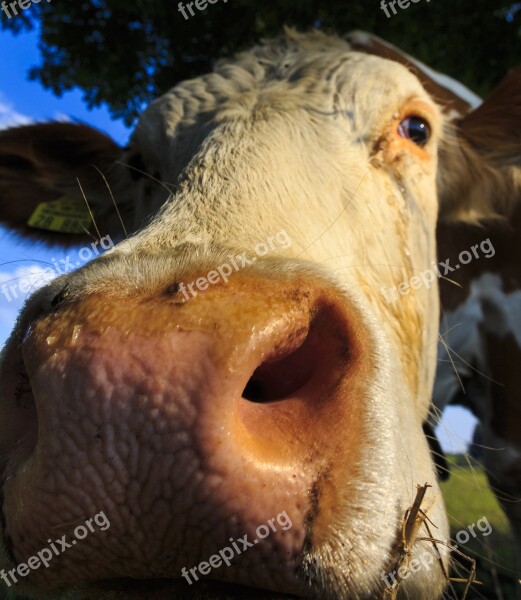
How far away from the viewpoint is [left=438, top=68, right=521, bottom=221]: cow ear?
10.3 feet

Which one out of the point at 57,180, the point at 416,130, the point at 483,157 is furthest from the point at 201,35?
the point at 416,130

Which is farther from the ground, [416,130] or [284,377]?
[416,130]

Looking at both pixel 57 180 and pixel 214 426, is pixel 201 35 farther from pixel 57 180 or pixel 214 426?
pixel 214 426

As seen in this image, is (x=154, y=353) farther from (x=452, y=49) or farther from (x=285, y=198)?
(x=452, y=49)

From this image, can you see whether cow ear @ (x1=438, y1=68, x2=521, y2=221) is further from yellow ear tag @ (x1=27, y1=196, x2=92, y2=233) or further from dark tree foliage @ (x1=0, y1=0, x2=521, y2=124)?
dark tree foliage @ (x1=0, y1=0, x2=521, y2=124)

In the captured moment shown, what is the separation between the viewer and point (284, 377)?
1262mm

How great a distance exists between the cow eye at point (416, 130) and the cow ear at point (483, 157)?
1.71 ft

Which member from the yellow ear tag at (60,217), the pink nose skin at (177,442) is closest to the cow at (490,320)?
the yellow ear tag at (60,217)

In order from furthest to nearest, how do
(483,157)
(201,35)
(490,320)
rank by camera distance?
1. (201,35)
2. (490,320)
3. (483,157)

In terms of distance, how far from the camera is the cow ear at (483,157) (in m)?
3.14

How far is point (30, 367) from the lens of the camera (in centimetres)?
120

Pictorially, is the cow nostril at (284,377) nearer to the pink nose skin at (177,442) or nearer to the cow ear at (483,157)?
the pink nose skin at (177,442)

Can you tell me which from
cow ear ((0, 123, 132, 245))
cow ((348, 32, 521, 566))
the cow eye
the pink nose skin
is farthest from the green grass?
cow ear ((0, 123, 132, 245))

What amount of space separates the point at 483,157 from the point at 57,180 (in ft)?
8.65
